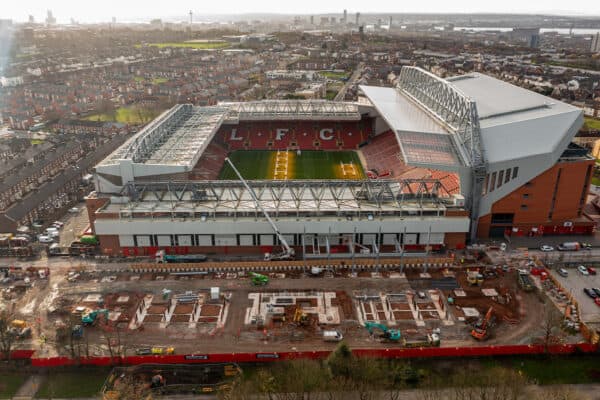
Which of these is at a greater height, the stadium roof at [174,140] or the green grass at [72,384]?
the stadium roof at [174,140]

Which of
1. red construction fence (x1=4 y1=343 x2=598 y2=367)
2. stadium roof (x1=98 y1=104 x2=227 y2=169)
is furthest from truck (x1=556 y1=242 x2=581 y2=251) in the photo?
stadium roof (x1=98 y1=104 x2=227 y2=169)

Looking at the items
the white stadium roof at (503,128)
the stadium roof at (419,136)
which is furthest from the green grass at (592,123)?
the stadium roof at (419,136)

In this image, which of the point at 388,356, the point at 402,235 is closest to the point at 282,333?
the point at 388,356

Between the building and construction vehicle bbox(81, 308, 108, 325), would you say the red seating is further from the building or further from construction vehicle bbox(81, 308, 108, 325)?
construction vehicle bbox(81, 308, 108, 325)

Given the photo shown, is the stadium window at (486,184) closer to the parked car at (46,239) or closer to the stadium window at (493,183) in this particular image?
the stadium window at (493,183)

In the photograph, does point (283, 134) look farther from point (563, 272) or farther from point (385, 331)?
point (385, 331)

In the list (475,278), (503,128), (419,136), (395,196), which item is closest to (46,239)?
(395,196)

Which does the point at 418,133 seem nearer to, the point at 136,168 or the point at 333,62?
the point at 136,168
